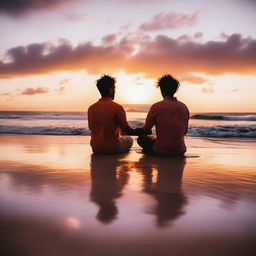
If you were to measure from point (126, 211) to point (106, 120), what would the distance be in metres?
3.17

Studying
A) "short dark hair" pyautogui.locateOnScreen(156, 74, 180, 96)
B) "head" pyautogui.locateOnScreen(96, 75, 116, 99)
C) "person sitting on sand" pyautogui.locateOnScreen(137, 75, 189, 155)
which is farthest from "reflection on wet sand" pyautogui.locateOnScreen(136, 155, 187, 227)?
"head" pyautogui.locateOnScreen(96, 75, 116, 99)

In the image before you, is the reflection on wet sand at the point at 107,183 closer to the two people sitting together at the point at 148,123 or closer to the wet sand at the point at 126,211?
the wet sand at the point at 126,211

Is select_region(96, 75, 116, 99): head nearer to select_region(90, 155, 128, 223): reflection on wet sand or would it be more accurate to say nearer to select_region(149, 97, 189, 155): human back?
select_region(149, 97, 189, 155): human back

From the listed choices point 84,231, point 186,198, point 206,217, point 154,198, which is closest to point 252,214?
point 206,217

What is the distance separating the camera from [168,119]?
16.4 feet

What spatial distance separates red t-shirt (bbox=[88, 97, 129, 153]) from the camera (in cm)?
525

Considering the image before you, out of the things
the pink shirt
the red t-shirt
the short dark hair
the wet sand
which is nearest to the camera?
the wet sand

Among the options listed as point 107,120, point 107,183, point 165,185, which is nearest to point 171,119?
point 107,120

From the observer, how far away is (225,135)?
10.2m

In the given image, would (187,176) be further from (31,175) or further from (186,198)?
(31,175)

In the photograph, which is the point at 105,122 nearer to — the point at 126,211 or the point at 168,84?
the point at 168,84

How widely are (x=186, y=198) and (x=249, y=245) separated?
0.93 meters

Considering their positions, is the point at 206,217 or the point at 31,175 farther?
the point at 31,175

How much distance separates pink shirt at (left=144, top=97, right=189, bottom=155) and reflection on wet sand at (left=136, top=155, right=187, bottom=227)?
1.10 ft
